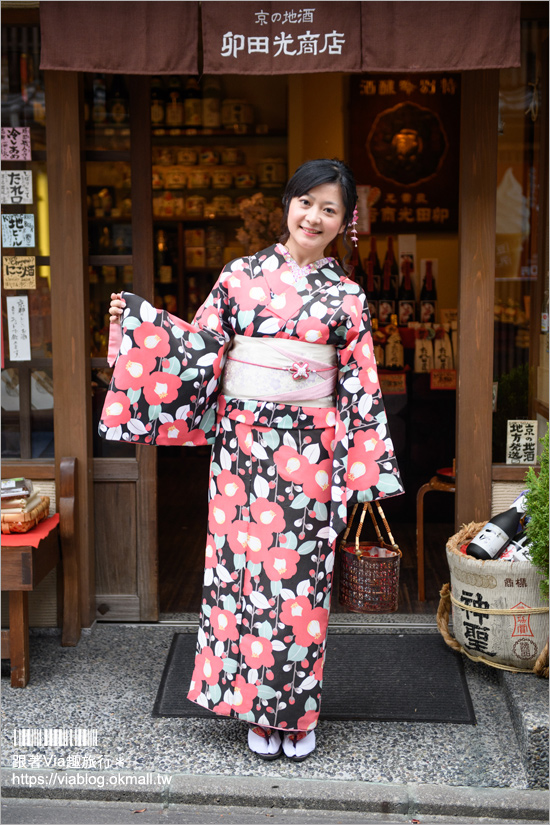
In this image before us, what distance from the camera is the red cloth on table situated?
4.10 m

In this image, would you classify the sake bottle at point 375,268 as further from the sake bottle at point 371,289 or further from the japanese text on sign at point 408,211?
the japanese text on sign at point 408,211

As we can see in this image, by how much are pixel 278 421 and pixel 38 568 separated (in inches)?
58.0

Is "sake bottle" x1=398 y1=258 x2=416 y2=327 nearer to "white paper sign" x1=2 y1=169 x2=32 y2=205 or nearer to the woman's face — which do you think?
"white paper sign" x1=2 y1=169 x2=32 y2=205

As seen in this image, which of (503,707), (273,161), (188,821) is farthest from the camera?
(273,161)

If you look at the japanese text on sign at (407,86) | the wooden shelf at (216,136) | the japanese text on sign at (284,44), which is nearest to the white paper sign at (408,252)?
the japanese text on sign at (407,86)

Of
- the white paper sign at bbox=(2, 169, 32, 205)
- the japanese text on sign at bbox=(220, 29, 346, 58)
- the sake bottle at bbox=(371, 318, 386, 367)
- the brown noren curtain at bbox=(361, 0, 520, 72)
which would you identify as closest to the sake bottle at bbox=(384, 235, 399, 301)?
the sake bottle at bbox=(371, 318, 386, 367)

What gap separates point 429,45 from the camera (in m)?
3.81

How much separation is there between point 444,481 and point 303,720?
202cm

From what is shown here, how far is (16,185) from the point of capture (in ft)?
15.1

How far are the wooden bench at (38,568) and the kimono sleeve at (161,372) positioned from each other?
940mm

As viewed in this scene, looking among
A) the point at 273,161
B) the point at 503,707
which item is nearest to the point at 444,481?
the point at 503,707

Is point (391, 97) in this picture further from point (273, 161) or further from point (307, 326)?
point (307, 326)

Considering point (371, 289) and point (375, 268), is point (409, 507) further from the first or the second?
point (375, 268)

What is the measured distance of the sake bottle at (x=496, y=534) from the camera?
13.6 feet
